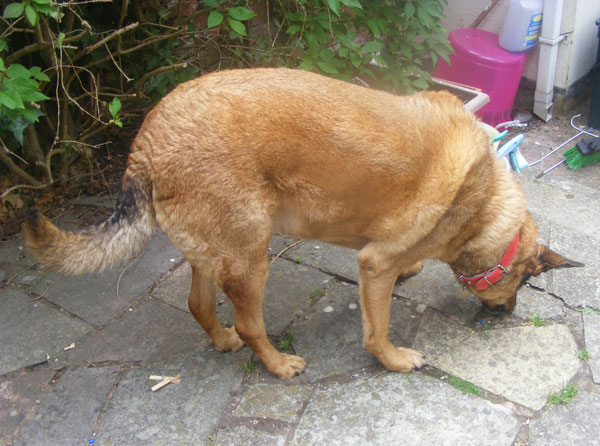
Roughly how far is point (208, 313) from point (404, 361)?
1.12m

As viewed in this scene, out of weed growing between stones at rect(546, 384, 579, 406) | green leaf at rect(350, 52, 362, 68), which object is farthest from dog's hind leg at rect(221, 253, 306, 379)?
green leaf at rect(350, 52, 362, 68)

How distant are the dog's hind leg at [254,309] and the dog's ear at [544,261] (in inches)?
56.1

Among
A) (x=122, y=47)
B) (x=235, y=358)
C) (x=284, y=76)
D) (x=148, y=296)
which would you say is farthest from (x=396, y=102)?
(x=122, y=47)

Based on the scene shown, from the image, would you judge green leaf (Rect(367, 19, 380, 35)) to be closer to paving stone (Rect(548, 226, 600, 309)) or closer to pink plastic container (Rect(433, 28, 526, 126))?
pink plastic container (Rect(433, 28, 526, 126))

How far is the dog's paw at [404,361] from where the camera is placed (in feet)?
→ 10.1

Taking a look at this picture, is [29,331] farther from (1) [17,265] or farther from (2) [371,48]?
(2) [371,48]

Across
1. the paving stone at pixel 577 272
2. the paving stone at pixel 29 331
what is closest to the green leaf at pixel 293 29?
the paving stone at pixel 577 272

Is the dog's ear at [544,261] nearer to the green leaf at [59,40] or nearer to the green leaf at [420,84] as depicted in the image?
the green leaf at [420,84]

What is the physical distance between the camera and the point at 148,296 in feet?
12.1

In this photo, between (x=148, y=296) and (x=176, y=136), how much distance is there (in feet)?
5.05

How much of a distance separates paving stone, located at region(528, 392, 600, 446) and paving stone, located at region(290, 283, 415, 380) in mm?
853

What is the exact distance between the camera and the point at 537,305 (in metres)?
3.54

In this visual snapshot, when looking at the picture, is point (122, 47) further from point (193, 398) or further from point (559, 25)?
point (559, 25)

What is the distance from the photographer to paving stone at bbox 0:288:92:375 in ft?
10.5
